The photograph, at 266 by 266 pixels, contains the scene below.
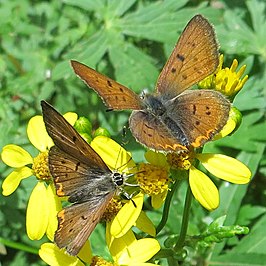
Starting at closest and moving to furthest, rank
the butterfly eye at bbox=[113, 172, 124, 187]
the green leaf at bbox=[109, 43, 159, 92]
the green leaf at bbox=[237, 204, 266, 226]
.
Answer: the butterfly eye at bbox=[113, 172, 124, 187], the green leaf at bbox=[237, 204, 266, 226], the green leaf at bbox=[109, 43, 159, 92]

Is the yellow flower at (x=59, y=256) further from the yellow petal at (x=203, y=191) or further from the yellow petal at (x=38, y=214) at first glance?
the yellow petal at (x=203, y=191)

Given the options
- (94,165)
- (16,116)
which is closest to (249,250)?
(94,165)

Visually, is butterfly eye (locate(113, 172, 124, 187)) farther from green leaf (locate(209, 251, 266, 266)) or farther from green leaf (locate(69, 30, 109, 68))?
green leaf (locate(69, 30, 109, 68))

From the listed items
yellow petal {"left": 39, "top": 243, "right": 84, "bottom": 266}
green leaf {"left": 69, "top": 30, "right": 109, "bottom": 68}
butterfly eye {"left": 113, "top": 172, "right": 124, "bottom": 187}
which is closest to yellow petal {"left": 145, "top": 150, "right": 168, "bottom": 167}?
butterfly eye {"left": 113, "top": 172, "right": 124, "bottom": 187}

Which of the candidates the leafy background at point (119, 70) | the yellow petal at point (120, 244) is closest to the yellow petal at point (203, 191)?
the yellow petal at point (120, 244)

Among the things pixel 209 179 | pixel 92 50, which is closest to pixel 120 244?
pixel 209 179

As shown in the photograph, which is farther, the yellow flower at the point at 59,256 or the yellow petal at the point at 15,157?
the yellow petal at the point at 15,157

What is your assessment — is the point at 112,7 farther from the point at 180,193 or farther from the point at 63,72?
the point at 180,193
